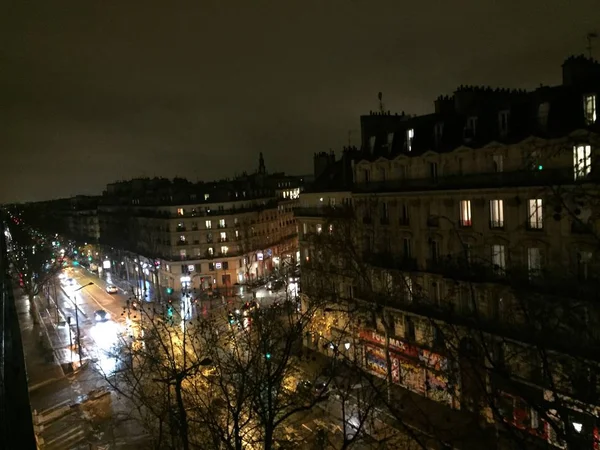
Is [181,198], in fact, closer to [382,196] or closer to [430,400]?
[382,196]

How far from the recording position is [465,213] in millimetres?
25172

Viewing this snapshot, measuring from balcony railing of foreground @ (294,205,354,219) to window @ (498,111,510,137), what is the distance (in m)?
11.7

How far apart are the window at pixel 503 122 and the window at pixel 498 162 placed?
110 centimetres

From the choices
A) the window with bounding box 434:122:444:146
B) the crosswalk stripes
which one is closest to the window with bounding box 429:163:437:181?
the window with bounding box 434:122:444:146

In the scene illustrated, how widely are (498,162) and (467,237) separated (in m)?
3.94

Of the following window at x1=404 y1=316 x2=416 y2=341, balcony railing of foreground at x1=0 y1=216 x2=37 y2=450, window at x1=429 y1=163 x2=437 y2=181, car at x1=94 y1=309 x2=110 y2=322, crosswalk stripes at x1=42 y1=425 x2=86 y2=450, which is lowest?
car at x1=94 y1=309 x2=110 y2=322

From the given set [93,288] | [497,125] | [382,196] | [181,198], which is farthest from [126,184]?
[497,125]

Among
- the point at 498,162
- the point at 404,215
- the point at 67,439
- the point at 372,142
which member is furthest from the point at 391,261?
the point at 67,439

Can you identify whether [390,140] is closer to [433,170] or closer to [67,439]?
[433,170]

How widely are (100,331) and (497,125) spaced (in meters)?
39.3

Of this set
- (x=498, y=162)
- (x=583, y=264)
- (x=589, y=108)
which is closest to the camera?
(x=583, y=264)

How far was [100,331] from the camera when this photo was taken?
47312mm

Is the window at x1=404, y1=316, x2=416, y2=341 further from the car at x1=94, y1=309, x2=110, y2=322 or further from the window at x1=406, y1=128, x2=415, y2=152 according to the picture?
the car at x1=94, y1=309, x2=110, y2=322

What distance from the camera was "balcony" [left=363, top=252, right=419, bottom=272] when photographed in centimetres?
2820
